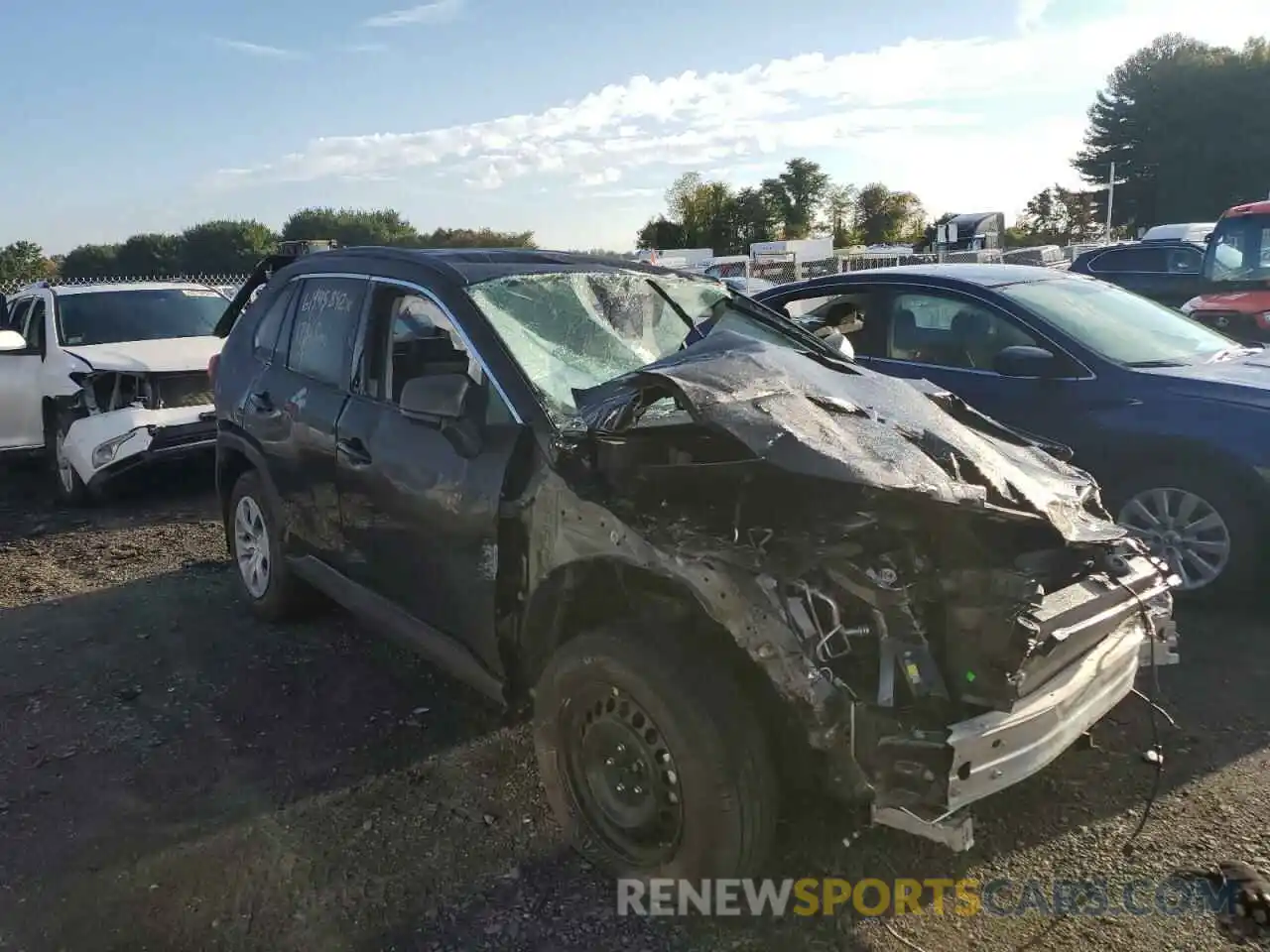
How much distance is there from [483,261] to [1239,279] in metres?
9.80

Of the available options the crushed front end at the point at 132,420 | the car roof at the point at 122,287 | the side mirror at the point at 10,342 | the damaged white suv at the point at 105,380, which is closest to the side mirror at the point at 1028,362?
the crushed front end at the point at 132,420

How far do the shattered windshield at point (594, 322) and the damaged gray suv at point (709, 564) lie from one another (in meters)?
0.02

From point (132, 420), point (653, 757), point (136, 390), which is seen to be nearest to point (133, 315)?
point (136, 390)

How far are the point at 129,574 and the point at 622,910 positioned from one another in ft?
15.3

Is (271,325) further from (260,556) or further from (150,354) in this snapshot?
(150,354)

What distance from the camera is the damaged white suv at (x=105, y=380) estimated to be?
294 inches

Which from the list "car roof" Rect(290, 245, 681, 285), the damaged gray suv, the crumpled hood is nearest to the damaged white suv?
"car roof" Rect(290, 245, 681, 285)

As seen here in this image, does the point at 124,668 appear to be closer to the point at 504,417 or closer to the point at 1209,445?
the point at 504,417

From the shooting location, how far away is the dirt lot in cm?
277

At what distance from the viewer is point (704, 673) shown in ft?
8.59

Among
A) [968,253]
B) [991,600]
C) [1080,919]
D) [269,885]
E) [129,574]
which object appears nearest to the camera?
[991,600]

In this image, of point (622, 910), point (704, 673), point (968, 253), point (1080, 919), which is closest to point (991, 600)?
point (704, 673)

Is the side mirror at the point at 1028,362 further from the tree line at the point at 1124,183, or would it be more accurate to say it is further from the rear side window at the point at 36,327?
the tree line at the point at 1124,183

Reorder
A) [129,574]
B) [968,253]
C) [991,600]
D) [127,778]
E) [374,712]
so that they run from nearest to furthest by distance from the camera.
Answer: [991,600] → [127,778] → [374,712] → [129,574] → [968,253]
